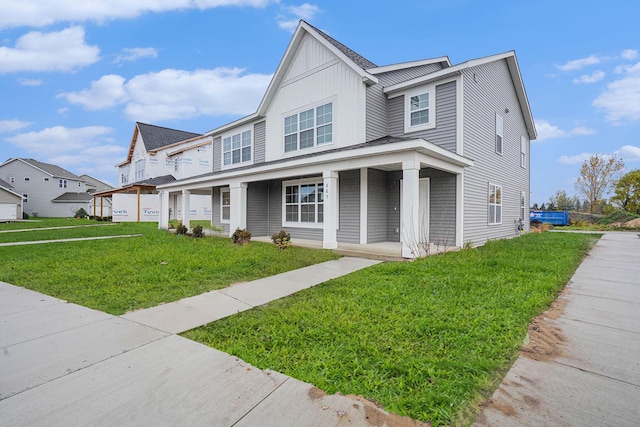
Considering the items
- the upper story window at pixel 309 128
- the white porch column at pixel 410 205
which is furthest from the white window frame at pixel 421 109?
the white porch column at pixel 410 205

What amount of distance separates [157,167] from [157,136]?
3873mm

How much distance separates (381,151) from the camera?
26.9ft

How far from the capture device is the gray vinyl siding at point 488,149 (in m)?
10.3

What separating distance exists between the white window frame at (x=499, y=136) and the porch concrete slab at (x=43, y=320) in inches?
540

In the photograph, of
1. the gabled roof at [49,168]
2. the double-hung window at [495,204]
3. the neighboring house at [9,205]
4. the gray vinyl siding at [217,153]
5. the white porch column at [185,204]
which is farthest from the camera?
the gabled roof at [49,168]

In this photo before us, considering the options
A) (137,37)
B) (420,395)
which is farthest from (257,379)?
(137,37)

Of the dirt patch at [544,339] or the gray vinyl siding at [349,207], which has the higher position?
the gray vinyl siding at [349,207]

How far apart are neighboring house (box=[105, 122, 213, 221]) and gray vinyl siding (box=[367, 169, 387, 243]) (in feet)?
58.1

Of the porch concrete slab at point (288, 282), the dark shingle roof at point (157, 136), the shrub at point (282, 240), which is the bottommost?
the porch concrete slab at point (288, 282)

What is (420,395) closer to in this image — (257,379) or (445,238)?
(257,379)

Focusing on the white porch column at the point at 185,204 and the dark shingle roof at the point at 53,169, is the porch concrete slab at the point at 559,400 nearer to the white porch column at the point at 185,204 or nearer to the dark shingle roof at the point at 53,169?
the white porch column at the point at 185,204

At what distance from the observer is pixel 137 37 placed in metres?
13.3

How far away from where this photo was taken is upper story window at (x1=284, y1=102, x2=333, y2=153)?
11414mm

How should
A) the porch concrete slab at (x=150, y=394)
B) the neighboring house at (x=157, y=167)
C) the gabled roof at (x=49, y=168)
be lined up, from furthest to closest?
the gabled roof at (x=49, y=168), the neighboring house at (x=157, y=167), the porch concrete slab at (x=150, y=394)
